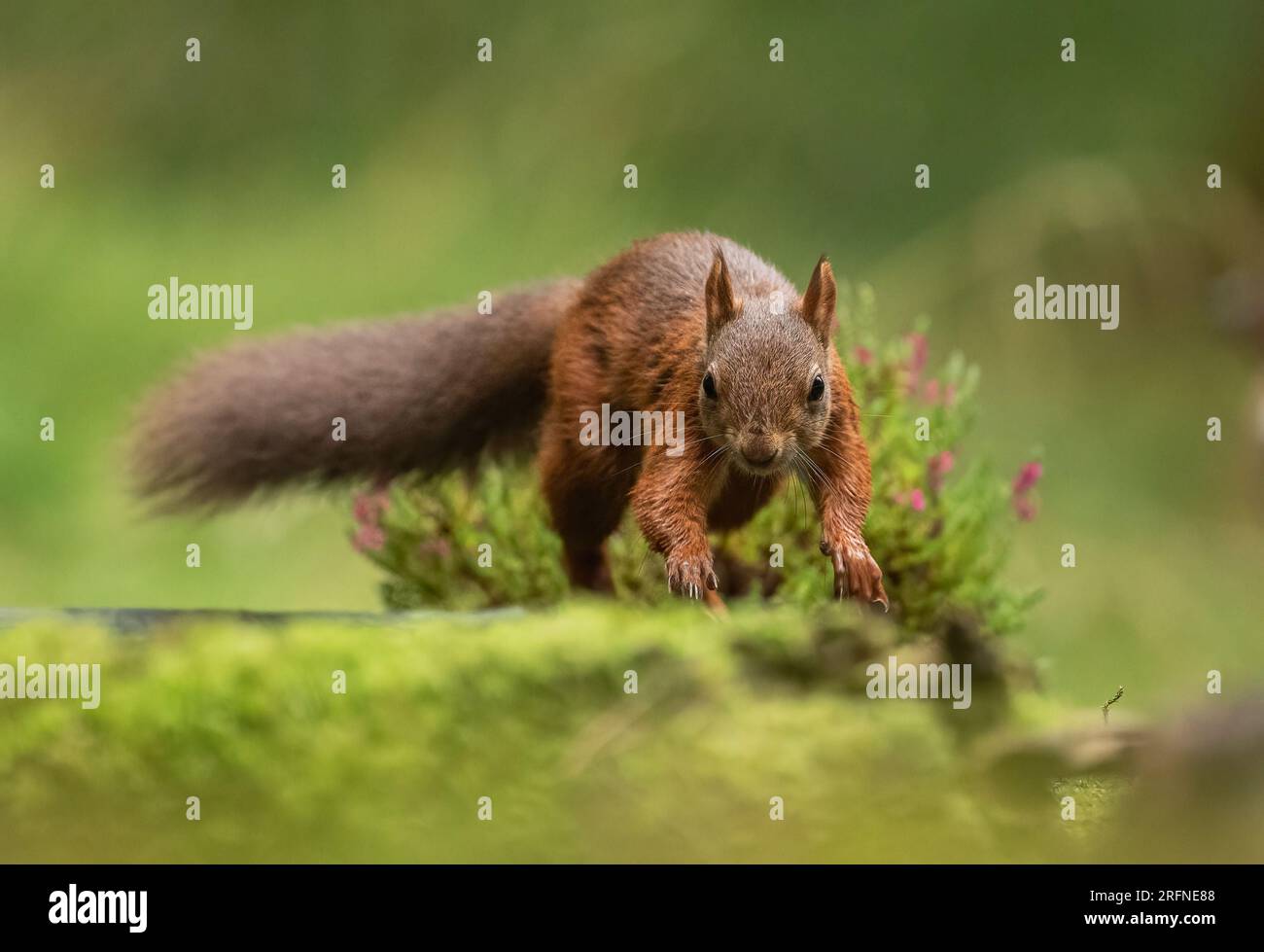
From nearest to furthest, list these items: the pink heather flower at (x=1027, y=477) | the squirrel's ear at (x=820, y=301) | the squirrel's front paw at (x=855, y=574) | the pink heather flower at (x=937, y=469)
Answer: the squirrel's front paw at (x=855, y=574)
the squirrel's ear at (x=820, y=301)
the pink heather flower at (x=937, y=469)
the pink heather flower at (x=1027, y=477)

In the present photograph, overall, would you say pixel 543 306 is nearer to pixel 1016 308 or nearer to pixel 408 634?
pixel 408 634

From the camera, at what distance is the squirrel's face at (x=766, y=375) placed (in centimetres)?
273

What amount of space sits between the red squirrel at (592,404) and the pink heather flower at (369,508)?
19 cm

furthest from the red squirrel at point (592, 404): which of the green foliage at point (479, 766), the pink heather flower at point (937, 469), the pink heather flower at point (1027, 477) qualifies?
the pink heather flower at point (1027, 477)

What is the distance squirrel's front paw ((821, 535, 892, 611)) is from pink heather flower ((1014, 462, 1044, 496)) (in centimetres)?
146

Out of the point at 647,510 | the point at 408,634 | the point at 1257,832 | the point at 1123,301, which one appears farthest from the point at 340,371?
the point at 1123,301

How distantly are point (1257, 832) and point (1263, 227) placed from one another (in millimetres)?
4263

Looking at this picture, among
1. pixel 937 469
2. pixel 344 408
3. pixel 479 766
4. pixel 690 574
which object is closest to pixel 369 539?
pixel 344 408

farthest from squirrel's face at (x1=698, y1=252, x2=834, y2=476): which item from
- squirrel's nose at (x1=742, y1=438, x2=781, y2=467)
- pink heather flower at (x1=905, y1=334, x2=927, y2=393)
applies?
pink heather flower at (x1=905, y1=334, x2=927, y2=393)

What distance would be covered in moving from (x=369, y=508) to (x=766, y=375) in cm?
180

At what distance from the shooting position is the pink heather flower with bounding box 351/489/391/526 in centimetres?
425

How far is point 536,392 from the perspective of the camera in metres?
3.96

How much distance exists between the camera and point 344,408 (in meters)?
4.01

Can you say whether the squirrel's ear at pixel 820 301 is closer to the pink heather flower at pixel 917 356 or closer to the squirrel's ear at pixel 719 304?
the squirrel's ear at pixel 719 304
